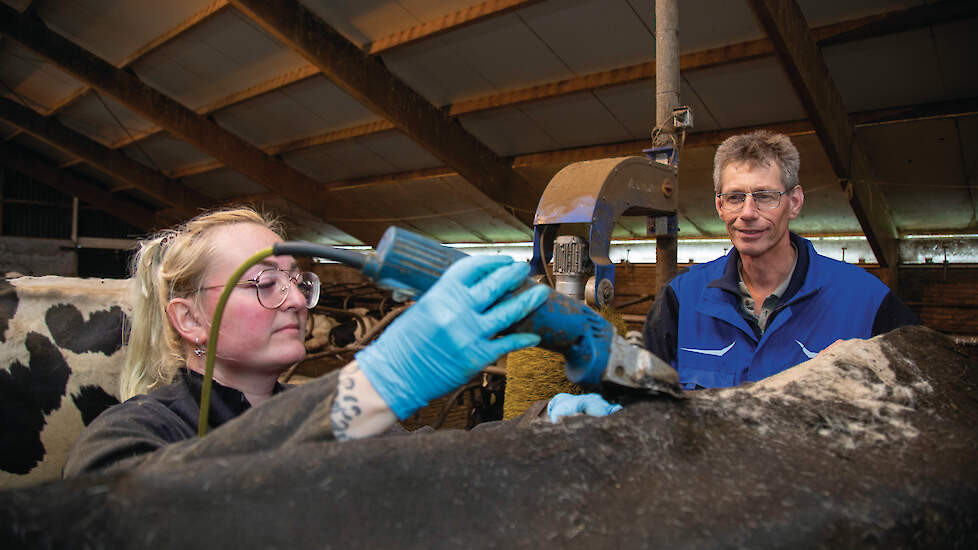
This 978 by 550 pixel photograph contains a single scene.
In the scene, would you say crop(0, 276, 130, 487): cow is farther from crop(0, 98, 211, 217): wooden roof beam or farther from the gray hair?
crop(0, 98, 211, 217): wooden roof beam

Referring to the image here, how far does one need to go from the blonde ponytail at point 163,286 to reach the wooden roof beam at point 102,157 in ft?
37.4

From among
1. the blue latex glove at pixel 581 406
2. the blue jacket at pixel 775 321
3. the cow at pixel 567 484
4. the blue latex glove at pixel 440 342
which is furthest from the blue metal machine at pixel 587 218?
the blue latex glove at pixel 440 342

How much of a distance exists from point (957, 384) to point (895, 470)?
0.42m

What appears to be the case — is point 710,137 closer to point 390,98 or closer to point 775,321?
point 390,98

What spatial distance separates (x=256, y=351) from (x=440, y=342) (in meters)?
0.71

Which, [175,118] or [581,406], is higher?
[175,118]

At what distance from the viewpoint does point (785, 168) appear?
2.04m

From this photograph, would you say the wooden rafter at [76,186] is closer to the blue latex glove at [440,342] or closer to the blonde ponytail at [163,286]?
the blonde ponytail at [163,286]

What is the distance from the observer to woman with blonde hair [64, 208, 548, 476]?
2.67ft

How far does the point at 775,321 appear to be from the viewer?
75.6 inches

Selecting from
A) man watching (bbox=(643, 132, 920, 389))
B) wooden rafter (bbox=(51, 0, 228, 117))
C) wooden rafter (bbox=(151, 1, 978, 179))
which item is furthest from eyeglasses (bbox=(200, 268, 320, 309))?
wooden rafter (bbox=(51, 0, 228, 117))

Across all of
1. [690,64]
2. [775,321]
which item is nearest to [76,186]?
[690,64]

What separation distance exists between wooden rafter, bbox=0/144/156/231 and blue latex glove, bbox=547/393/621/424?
15.5m

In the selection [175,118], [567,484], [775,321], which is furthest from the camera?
[175,118]
